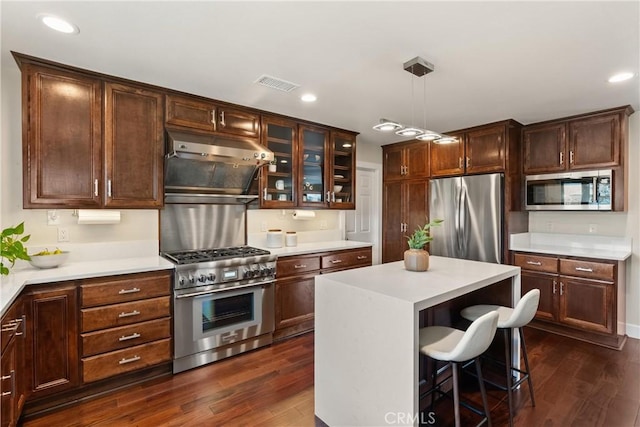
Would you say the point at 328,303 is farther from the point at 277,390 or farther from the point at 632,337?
the point at 632,337

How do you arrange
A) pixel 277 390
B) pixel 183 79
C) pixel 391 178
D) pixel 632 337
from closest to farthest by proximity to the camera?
pixel 277 390 → pixel 183 79 → pixel 632 337 → pixel 391 178

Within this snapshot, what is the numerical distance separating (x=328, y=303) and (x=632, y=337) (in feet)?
12.1

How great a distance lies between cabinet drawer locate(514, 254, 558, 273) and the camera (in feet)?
11.6

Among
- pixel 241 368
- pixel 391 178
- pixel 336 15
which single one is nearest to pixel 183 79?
pixel 336 15

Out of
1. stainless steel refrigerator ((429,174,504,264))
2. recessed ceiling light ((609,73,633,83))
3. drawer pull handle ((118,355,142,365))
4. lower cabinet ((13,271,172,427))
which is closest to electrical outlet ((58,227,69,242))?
lower cabinet ((13,271,172,427))

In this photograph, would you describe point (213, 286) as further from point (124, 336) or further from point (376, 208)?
point (376, 208)

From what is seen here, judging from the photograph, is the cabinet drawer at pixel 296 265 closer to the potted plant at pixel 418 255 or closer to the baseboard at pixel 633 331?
the potted plant at pixel 418 255

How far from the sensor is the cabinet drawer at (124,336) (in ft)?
7.50

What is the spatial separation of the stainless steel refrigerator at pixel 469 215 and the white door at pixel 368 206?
98 centimetres

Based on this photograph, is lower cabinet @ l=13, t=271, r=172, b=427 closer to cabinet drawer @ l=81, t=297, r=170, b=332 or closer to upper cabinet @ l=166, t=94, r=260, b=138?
cabinet drawer @ l=81, t=297, r=170, b=332

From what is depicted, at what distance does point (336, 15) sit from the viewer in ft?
5.77

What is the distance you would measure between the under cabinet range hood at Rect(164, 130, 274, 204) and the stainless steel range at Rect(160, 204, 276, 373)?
0.16m

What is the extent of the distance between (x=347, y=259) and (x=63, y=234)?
2770mm

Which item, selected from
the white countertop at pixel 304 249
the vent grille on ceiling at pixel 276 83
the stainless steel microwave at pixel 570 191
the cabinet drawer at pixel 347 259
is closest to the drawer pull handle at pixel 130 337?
the white countertop at pixel 304 249
